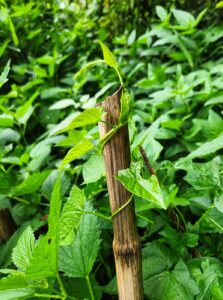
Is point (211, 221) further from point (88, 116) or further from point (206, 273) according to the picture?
point (88, 116)

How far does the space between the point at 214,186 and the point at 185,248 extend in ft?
0.48

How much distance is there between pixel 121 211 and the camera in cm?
51

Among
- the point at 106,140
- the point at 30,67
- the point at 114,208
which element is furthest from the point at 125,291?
the point at 30,67

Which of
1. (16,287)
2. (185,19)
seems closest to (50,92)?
(185,19)

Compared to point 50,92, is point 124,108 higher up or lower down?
lower down

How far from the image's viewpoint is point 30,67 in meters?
1.73

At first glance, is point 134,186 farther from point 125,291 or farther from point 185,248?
point 185,248

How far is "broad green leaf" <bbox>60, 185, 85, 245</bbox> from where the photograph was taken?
1.66 feet

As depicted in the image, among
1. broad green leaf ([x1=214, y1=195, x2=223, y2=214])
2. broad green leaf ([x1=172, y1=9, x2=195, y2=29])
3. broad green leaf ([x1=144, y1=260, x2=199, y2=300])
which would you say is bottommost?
broad green leaf ([x1=144, y1=260, x2=199, y2=300])

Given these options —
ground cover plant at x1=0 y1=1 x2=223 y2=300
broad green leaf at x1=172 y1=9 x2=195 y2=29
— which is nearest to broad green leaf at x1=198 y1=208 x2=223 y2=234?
ground cover plant at x1=0 y1=1 x2=223 y2=300

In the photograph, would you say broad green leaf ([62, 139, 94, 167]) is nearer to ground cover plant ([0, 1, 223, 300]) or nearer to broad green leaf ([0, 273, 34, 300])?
ground cover plant ([0, 1, 223, 300])

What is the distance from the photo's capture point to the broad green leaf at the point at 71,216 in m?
0.51

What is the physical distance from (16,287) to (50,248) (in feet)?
0.28

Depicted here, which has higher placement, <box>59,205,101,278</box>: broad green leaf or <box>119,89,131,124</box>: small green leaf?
<box>119,89,131,124</box>: small green leaf
